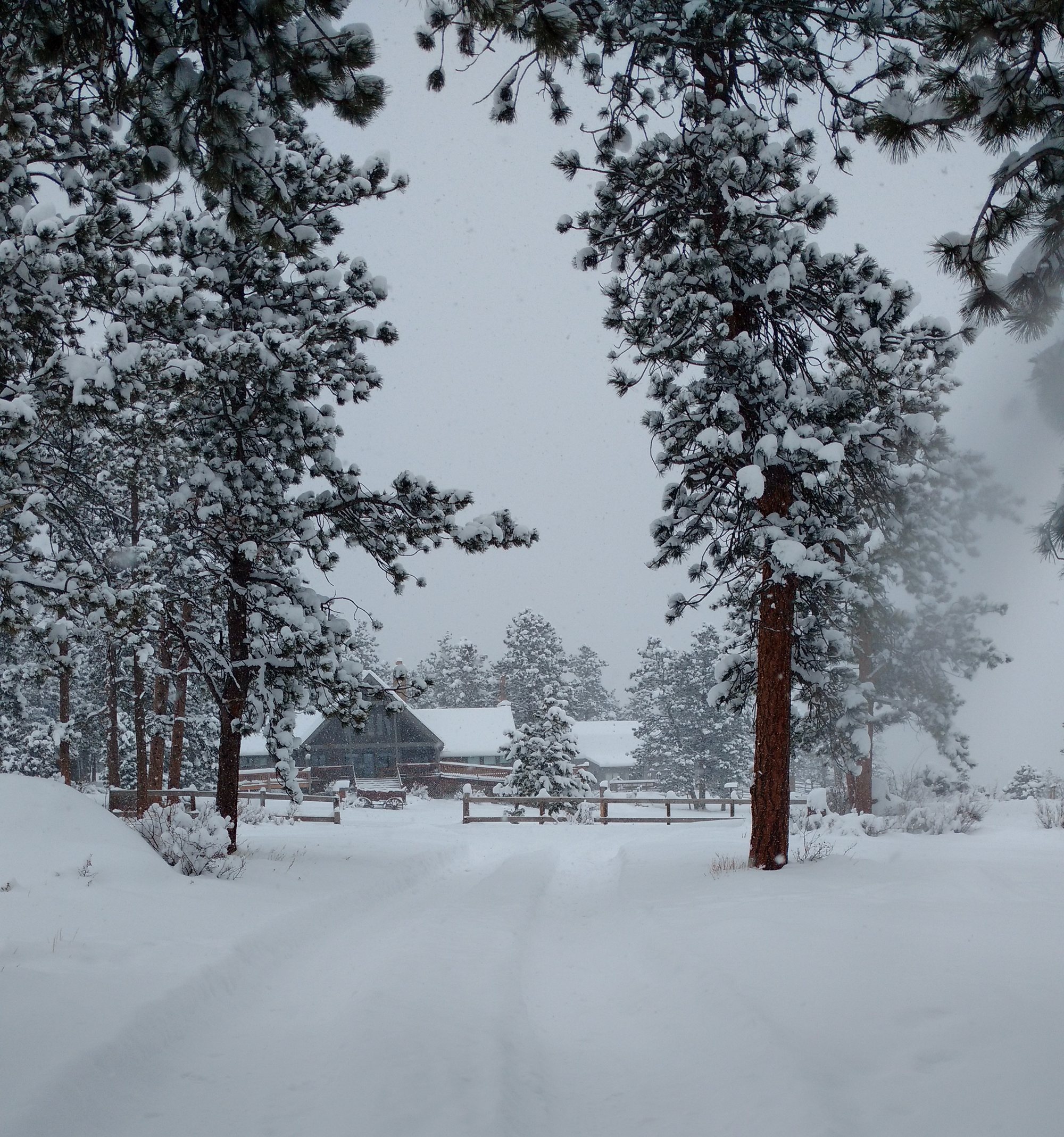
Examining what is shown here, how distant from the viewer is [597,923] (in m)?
8.60


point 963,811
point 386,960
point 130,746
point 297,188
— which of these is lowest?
point 130,746

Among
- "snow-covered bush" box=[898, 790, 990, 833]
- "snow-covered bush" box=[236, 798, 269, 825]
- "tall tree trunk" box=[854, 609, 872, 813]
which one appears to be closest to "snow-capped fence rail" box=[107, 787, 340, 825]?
"snow-covered bush" box=[236, 798, 269, 825]

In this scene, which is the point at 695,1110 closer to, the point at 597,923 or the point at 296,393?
the point at 597,923

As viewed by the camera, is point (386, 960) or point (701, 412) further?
point (701, 412)

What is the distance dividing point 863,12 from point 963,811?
15.0 meters

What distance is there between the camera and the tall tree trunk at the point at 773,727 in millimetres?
9883

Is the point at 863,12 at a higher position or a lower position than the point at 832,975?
higher

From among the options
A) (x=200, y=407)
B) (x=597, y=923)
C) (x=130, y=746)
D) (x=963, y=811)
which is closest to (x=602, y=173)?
(x=200, y=407)

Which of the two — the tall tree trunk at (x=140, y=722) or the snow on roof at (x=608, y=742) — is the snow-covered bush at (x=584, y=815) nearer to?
the tall tree trunk at (x=140, y=722)

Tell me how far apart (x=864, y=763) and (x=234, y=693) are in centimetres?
1548

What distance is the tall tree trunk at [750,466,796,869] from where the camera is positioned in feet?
32.4

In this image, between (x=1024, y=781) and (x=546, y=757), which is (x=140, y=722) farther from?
(x=1024, y=781)

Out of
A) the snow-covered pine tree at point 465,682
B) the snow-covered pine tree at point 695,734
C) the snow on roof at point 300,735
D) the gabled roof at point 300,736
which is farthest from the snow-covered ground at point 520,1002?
the snow-covered pine tree at point 465,682

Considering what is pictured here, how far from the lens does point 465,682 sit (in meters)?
80.2
